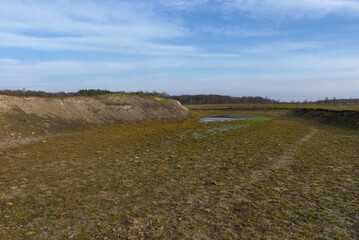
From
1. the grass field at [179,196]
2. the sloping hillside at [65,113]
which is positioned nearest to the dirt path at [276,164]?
the grass field at [179,196]

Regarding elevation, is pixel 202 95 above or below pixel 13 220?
above

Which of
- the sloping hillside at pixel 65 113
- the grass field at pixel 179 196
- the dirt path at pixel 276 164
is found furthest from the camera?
the sloping hillside at pixel 65 113

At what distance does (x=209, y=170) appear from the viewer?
11109 millimetres

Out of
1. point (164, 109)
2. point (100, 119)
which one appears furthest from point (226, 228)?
point (164, 109)

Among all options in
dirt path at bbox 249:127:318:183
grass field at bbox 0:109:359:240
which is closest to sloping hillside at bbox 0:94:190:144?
grass field at bbox 0:109:359:240

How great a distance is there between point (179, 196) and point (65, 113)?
28512 mm

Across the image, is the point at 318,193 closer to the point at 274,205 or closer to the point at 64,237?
the point at 274,205

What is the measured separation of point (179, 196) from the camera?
8.00 metres

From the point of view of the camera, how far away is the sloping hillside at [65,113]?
23222 mm

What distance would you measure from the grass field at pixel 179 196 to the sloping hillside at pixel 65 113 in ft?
35.1

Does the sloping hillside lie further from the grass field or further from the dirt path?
the dirt path

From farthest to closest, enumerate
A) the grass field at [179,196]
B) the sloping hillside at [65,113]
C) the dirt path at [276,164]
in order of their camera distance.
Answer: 1. the sloping hillside at [65,113]
2. the dirt path at [276,164]
3. the grass field at [179,196]

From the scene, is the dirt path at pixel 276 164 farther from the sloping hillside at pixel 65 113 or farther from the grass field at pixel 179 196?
the sloping hillside at pixel 65 113

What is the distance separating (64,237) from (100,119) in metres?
30.7
